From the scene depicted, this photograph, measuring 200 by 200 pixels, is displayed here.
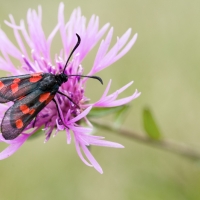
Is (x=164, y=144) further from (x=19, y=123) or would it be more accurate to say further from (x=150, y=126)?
(x=19, y=123)

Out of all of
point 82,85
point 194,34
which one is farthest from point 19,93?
point 194,34

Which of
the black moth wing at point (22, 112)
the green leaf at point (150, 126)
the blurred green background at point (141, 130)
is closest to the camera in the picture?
the black moth wing at point (22, 112)

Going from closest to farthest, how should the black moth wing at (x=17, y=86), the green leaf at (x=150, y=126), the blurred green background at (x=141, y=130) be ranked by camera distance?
the black moth wing at (x=17, y=86), the green leaf at (x=150, y=126), the blurred green background at (x=141, y=130)

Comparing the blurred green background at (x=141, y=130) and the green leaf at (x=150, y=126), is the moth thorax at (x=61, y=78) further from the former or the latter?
the blurred green background at (x=141, y=130)

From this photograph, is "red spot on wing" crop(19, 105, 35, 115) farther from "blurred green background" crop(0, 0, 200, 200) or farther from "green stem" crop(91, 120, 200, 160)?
"blurred green background" crop(0, 0, 200, 200)

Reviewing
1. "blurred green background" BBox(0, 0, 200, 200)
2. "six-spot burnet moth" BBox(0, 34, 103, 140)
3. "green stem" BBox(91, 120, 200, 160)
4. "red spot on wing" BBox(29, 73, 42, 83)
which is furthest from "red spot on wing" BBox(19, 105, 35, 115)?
"blurred green background" BBox(0, 0, 200, 200)

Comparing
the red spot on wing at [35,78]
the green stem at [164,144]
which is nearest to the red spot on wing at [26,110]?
the red spot on wing at [35,78]

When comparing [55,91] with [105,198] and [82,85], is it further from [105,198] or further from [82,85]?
[105,198]

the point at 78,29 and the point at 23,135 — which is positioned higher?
the point at 78,29
